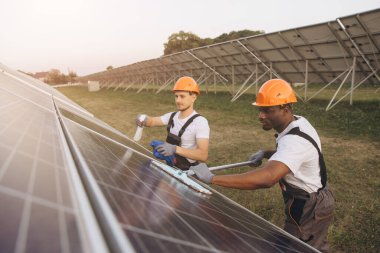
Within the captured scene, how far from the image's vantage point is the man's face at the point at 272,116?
2.33 m

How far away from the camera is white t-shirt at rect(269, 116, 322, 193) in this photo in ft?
6.59

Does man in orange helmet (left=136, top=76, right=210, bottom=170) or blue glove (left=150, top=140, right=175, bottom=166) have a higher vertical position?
man in orange helmet (left=136, top=76, right=210, bottom=170)

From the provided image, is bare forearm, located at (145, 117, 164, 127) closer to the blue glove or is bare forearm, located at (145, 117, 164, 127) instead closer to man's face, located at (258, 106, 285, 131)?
the blue glove

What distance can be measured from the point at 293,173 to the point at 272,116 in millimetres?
540

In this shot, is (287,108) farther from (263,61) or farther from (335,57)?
(263,61)

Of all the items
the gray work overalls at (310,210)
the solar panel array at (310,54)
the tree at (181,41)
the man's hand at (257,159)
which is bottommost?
the gray work overalls at (310,210)

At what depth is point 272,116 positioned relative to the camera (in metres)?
2.37

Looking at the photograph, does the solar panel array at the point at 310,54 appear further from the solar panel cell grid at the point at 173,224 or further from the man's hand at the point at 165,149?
the solar panel cell grid at the point at 173,224

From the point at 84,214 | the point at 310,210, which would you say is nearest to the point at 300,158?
the point at 310,210

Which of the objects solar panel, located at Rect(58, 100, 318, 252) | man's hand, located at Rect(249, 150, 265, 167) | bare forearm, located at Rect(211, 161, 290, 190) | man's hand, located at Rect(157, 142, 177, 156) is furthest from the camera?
man's hand, located at Rect(249, 150, 265, 167)

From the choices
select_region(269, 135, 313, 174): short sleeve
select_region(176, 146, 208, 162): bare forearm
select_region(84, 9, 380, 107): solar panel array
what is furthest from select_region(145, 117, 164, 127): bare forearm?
select_region(84, 9, 380, 107): solar panel array

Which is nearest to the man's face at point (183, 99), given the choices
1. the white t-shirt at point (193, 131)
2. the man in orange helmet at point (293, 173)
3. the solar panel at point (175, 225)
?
the white t-shirt at point (193, 131)

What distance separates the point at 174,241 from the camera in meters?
0.77

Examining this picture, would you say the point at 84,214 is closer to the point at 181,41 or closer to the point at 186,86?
the point at 186,86
